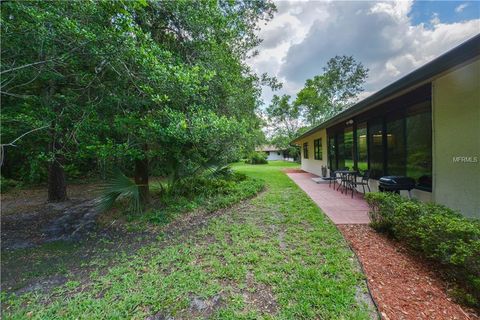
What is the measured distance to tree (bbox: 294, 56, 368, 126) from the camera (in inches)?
938

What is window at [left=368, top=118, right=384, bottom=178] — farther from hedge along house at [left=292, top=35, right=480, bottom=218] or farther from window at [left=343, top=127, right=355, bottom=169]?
window at [left=343, top=127, right=355, bottom=169]

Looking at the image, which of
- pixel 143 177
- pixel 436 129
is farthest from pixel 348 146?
pixel 143 177

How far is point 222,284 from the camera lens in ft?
8.44

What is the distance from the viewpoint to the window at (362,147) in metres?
7.17

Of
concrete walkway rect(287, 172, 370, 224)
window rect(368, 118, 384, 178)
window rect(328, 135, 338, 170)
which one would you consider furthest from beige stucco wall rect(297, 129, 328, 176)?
window rect(368, 118, 384, 178)

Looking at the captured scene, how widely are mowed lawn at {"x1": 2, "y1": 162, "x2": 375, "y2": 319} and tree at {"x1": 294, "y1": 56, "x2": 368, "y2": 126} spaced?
25.1 metres

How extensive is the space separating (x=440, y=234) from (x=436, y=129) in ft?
7.97

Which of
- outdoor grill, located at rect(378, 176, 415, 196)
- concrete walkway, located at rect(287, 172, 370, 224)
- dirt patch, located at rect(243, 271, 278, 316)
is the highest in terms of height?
outdoor grill, located at rect(378, 176, 415, 196)

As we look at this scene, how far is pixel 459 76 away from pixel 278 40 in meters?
9.14

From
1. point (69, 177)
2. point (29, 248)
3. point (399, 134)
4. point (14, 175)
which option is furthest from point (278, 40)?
point (14, 175)

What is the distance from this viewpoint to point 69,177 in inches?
438

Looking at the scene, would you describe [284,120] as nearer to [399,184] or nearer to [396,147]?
[396,147]

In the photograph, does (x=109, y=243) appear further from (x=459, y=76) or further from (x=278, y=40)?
(x=278, y=40)

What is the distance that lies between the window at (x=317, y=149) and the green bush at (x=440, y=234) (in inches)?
373
